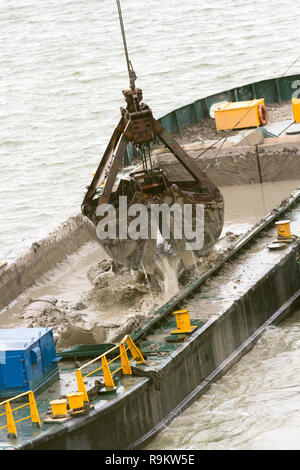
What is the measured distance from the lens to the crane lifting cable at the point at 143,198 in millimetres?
15906

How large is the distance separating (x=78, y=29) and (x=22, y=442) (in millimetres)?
40810

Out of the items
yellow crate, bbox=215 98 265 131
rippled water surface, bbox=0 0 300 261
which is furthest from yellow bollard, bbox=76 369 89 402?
yellow crate, bbox=215 98 265 131

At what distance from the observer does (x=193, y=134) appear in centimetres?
2672

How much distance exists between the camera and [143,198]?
16.2 m

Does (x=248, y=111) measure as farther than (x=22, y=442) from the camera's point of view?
Yes

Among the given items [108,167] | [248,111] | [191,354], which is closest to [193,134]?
[248,111]

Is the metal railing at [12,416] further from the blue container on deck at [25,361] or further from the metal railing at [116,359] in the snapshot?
the blue container on deck at [25,361]

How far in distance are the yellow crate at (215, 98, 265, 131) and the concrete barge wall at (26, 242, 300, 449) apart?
8.11 meters

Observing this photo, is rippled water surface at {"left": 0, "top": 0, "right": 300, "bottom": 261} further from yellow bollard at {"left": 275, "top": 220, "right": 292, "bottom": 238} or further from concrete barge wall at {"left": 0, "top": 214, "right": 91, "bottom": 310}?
yellow bollard at {"left": 275, "top": 220, "right": 292, "bottom": 238}

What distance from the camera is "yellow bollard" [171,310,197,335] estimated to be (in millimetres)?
14566

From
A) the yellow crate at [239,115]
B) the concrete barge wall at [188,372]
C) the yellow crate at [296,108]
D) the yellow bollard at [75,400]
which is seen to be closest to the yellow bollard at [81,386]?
the yellow bollard at [75,400]

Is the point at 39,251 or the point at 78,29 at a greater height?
the point at 78,29

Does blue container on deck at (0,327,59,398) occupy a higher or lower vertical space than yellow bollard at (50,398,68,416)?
higher

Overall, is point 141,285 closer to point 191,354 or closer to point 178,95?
point 191,354
